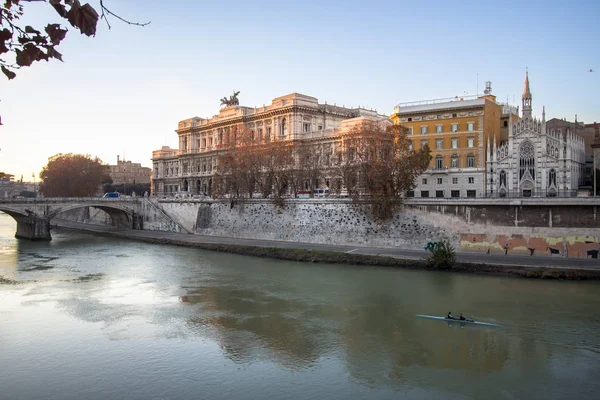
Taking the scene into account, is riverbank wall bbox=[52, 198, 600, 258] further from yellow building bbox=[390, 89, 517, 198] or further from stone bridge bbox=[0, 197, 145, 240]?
stone bridge bbox=[0, 197, 145, 240]

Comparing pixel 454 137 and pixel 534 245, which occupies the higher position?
pixel 454 137

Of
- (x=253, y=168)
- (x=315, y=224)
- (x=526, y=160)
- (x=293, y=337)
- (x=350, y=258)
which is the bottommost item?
(x=293, y=337)

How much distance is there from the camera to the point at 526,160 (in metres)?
31.8

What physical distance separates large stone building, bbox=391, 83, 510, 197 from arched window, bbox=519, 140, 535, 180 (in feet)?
7.94

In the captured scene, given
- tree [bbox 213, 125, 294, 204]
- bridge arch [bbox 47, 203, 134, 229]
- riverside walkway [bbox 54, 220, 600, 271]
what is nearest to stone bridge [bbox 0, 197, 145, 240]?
bridge arch [bbox 47, 203, 134, 229]

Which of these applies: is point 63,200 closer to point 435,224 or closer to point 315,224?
point 315,224

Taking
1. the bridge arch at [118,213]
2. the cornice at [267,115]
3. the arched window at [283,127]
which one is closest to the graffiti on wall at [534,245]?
the cornice at [267,115]

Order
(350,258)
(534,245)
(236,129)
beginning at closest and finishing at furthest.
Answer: (534,245)
(350,258)
(236,129)

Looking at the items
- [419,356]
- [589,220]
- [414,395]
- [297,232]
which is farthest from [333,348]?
[297,232]

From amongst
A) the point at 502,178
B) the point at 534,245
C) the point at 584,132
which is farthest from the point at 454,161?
the point at 584,132

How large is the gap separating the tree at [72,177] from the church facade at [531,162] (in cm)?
4430

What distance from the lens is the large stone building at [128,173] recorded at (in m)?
112

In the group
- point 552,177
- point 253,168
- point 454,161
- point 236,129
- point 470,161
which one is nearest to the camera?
point 552,177

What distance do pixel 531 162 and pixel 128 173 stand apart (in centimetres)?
9922
